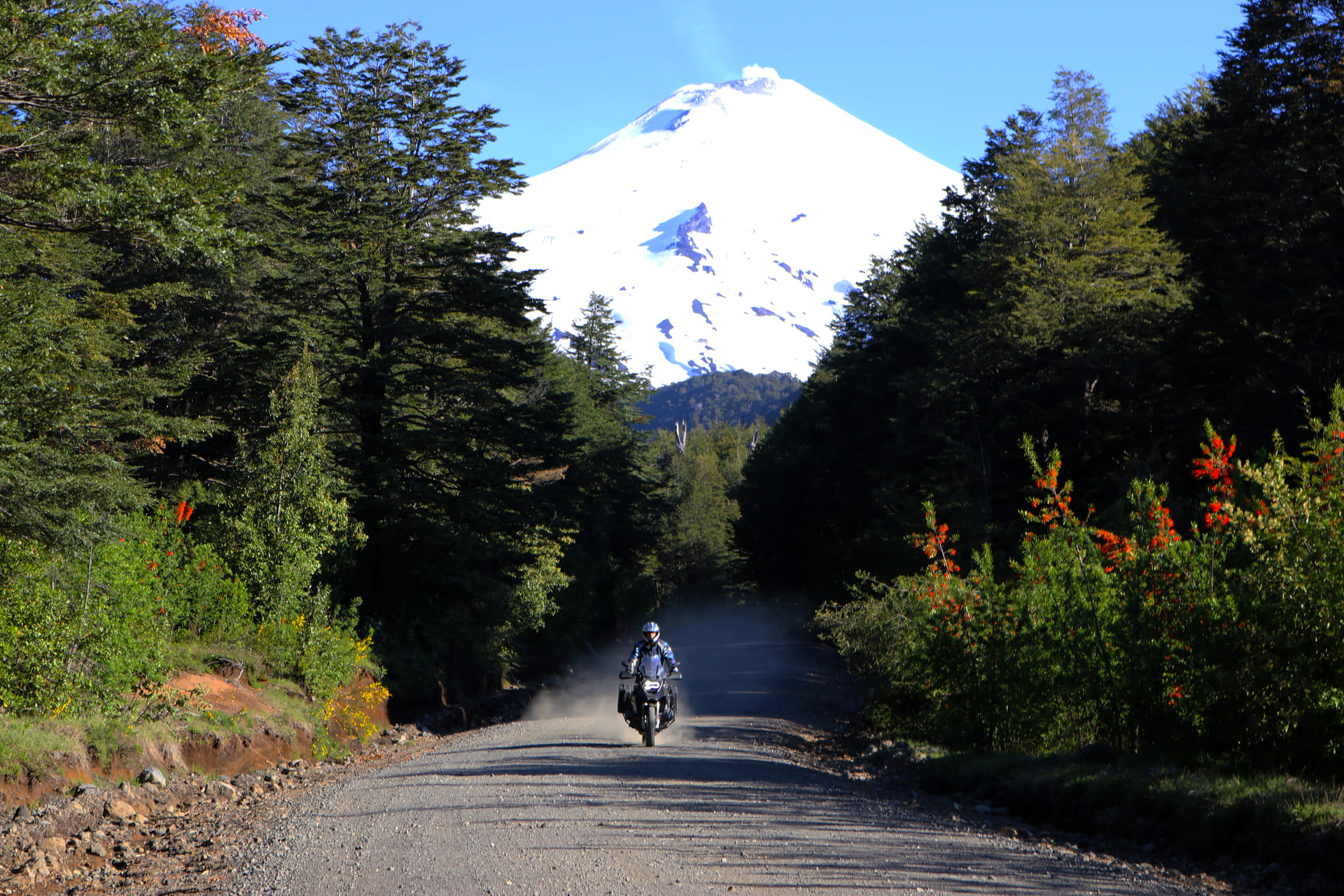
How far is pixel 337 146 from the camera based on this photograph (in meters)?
27.1

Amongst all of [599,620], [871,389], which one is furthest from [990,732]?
[599,620]

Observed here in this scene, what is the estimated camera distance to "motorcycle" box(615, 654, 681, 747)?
1585 cm

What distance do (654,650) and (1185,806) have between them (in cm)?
939

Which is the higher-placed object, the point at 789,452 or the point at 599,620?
the point at 789,452

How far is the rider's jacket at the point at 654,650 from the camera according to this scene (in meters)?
16.5

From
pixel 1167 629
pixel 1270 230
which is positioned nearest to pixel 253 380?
pixel 1167 629

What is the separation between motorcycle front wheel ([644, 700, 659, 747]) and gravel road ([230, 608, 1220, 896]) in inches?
18.0

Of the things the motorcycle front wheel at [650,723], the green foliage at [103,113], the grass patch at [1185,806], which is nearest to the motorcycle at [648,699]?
the motorcycle front wheel at [650,723]

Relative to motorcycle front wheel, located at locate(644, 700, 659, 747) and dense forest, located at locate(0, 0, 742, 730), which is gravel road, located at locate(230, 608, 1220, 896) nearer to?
motorcycle front wheel, located at locate(644, 700, 659, 747)

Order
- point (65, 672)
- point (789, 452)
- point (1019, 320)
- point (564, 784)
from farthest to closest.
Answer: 1. point (789, 452)
2. point (1019, 320)
3. point (65, 672)
4. point (564, 784)

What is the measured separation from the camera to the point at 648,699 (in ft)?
52.3

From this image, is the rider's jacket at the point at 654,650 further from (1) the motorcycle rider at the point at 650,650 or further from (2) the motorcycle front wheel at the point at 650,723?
(2) the motorcycle front wheel at the point at 650,723

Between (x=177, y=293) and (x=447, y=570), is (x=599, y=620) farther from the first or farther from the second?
(x=177, y=293)

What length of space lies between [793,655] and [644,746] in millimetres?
28093
